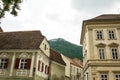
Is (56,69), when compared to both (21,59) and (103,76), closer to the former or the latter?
(21,59)

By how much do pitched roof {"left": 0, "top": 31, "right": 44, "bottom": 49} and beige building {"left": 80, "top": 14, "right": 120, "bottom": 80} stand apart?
8091 millimetres

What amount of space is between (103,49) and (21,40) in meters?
13.0

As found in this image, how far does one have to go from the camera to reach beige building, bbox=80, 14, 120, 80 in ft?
71.7

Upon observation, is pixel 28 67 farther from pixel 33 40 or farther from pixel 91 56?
pixel 91 56

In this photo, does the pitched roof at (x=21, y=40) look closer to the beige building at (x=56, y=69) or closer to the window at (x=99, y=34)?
the beige building at (x=56, y=69)

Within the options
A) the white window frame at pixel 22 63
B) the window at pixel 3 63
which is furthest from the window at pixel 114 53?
the window at pixel 3 63

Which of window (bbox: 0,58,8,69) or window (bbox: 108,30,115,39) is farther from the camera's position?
window (bbox: 108,30,115,39)

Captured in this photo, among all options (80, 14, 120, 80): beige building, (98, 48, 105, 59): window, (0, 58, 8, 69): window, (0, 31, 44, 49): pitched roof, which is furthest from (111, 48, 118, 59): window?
(0, 58, 8, 69): window

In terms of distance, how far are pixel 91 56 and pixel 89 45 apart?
171 centimetres

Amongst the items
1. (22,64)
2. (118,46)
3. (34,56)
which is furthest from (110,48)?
(22,64)

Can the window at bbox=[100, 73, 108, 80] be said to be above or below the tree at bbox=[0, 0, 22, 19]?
below

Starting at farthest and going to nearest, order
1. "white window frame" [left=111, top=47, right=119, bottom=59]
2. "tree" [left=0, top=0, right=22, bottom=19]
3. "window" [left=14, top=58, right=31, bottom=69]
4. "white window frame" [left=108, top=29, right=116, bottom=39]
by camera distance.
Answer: "white window frame" [left=108, top=29, right=116, bottom=39]
"white window frame" [left=111, top=47, right=119, bottom=59]
"window" [left=14, top=58, right=31, bottom=69]
"tree" [left=0, top=0, right=22, bottom=19]

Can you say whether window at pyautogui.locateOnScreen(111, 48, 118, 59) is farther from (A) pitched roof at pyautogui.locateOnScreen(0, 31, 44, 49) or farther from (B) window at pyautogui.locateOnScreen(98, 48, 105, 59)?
(A) pitched roof at pyautogui.locateOnScreen(0, 31, 44, 49)

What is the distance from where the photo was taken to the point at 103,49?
76.0 feet
